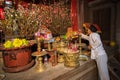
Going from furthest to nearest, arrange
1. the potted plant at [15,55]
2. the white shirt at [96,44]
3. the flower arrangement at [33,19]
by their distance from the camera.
A: the flower arrangement at [33,19], the white shirt at [96,44], the potted plant at [15,55]

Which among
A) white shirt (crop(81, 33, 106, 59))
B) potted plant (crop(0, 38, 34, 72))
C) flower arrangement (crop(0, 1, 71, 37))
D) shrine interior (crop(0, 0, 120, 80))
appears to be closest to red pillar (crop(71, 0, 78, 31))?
shrine interior (crop(0, 0, 120, 80))

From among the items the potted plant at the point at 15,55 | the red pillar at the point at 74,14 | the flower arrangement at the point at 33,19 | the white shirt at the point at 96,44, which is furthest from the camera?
the red pillar at the point at 74,14

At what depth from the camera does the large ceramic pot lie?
5.90 ft

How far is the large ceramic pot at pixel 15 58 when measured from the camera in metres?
1.80

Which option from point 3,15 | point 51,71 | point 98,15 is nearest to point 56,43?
point 51,71

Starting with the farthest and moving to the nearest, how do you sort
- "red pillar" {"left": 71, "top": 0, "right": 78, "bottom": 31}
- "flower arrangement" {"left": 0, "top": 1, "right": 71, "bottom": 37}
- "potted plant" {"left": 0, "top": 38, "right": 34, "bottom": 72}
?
"red pillar" {"left": 71, "top": 0, "right": 78, "bottom": 31}, "flower arrangement" {"left": 0, "top": 1, "right": 71, "bottom": 37}, "potted plant" {"left": 0, "top": 38, "right": 34, "bottom": 72}

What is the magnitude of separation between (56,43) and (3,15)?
124 centimetres

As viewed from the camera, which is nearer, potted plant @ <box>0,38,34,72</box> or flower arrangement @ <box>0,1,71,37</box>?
potted plant @ <box>0,38,34,72</box>

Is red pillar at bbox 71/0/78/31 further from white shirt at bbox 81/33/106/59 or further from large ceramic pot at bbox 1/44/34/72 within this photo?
large ceramic pot at bbox 1/44/34/72

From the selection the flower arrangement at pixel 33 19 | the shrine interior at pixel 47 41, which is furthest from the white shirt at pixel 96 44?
the flower arrangement at pixel 33 19

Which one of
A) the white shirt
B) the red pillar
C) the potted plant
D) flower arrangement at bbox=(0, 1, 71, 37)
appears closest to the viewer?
the potted plant

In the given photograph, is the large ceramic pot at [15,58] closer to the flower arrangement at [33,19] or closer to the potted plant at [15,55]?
the potted plant at [15,55]

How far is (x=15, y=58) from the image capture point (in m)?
1.81

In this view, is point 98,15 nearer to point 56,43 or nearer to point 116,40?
point 116,40
